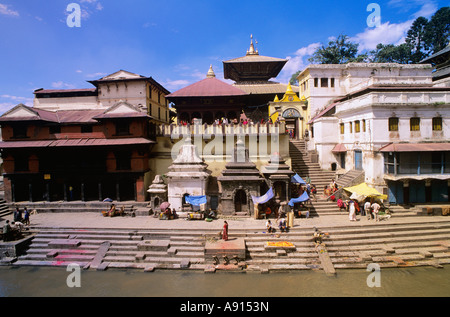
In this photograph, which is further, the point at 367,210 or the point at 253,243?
the point at 367,210

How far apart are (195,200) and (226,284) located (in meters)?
7.23

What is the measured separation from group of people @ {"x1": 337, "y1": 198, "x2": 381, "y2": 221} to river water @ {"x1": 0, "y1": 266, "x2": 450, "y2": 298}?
4537mm

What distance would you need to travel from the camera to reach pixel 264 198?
18.4 m

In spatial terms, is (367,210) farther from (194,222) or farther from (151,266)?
(151,266)

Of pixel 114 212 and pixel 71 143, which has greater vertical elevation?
pixel 71 143

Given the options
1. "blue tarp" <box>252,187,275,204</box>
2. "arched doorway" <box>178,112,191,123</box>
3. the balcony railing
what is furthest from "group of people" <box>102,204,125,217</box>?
"blue tarp" <box>252,187,275,204</box>

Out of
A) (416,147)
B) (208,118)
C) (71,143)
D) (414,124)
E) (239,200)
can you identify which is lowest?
(239,200)

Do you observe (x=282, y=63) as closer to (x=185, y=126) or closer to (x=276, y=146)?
(x=276, y=146)

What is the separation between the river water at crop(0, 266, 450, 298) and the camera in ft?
38.1

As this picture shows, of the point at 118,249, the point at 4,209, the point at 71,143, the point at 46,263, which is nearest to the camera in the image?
the point at 46,263

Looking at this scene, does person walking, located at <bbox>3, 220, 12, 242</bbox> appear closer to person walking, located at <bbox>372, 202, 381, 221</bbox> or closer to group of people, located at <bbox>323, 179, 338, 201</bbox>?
group of people, located at <bbox>323, 179, 338, 201</bbox>

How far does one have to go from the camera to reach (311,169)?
25.3m

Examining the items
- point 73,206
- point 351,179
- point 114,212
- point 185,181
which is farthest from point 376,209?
point 73,206
